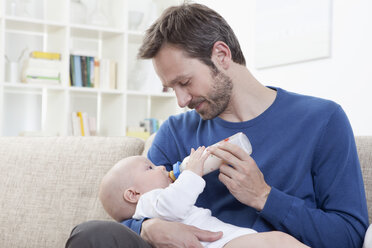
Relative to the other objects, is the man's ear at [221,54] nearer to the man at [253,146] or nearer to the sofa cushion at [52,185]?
the man at [253,146]

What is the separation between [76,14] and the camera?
4453 millimetres

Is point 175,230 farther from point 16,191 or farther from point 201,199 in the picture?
point 16,191

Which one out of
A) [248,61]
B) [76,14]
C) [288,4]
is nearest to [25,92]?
[76,14]

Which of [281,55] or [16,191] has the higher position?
[281,55]

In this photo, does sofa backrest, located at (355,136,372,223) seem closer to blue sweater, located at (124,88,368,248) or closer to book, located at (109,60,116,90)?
blue sweater, located at (124,88,368,248)

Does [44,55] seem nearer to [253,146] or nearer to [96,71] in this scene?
[96,71]

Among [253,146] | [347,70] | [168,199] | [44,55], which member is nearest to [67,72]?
[44,55]

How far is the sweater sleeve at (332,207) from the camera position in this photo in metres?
1.40

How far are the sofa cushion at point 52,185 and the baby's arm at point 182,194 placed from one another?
25.5 inches

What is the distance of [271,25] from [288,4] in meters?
0.25

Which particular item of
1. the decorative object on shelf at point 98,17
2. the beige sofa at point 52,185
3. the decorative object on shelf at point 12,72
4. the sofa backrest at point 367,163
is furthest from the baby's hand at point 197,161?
the decorative object on shelf at point 98,17

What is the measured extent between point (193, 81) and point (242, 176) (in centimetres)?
38

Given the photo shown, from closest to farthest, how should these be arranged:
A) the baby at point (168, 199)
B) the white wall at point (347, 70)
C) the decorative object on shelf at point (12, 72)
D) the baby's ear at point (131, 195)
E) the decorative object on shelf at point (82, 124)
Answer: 1. the baby at point (168, 199)
2. the baby's ear at point (131, 195)
3. the white wall at point (347, 70)
4. the decorative object on shelf at point (12, 72)
5. the decorative object on shelf at point (82, 124)

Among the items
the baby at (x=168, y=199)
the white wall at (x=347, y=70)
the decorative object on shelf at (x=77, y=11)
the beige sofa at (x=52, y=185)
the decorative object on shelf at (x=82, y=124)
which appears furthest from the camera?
the decorative object on shelf at (x=77, y=11)
